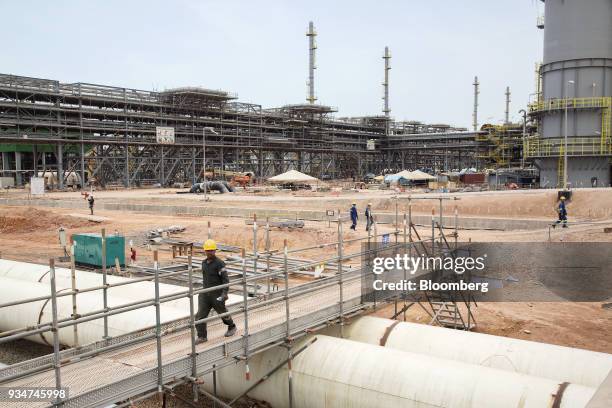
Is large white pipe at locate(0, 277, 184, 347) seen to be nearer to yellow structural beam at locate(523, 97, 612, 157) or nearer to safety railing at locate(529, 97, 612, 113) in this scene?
safety railing at locate(529, 97, 612, 113)

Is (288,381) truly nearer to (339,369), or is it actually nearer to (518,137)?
(339,369)

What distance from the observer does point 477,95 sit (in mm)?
139500

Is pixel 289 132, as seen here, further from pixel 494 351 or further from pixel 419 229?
pixel 494 351

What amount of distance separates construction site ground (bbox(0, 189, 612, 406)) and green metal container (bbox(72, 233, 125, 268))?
1.96 m

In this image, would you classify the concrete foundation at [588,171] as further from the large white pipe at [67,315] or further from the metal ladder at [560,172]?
the large white pipe at [67,315]

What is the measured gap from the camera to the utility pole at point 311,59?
325 ft

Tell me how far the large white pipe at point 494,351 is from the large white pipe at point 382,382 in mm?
1129

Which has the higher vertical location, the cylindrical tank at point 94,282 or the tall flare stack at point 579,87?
the tall flare stack at point 579,87

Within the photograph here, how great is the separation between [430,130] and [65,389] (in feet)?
423

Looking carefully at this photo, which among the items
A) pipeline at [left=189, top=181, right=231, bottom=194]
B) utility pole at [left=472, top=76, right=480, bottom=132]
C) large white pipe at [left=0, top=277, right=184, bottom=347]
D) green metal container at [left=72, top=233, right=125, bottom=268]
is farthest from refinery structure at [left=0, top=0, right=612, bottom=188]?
large white pipe at [left=0, top=277, right=184, bottom=347]

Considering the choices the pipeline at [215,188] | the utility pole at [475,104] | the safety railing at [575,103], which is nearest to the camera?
the safety railing at [575,103]

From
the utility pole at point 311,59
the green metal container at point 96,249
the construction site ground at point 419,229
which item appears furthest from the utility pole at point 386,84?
the green metal container at point 96,249

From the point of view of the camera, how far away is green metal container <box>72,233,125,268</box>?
1973cm

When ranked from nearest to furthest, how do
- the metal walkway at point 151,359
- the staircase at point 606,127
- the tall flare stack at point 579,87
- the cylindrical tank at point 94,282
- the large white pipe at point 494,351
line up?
1. the metal walkway at point 151,359
2. the large white pipe at point 494,351
3. the cylindrical tank at point 94,282
4. the tall flare stack at point 579,87
5. the staircase at point 606,127
